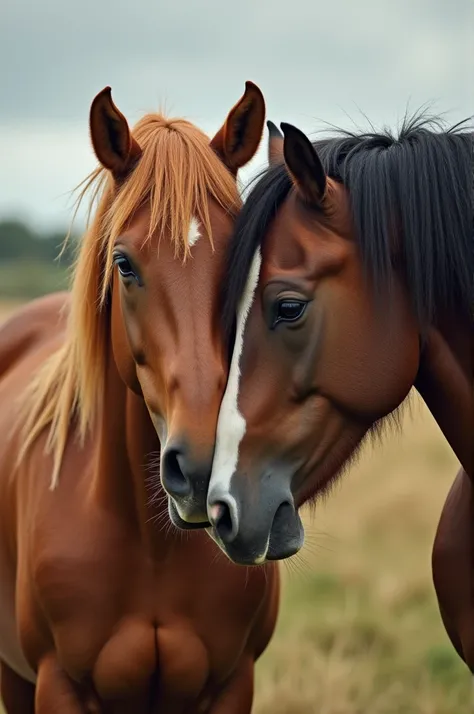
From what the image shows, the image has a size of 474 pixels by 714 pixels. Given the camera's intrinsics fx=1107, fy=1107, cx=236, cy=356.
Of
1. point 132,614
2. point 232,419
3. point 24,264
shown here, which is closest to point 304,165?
point 232,419

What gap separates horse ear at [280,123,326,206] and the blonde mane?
11.8 inches

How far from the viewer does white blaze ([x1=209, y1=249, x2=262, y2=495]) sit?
9.21 ft

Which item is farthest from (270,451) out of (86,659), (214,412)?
(86,659)

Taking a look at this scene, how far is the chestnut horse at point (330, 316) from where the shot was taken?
289 centimetres

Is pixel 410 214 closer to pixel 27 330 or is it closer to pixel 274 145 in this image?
pixel 274 145

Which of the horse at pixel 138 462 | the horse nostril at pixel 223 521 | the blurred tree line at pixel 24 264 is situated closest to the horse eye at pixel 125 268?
the horse at pixel 138 462

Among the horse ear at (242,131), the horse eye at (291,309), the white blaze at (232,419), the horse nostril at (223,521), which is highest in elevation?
the horse ear at (242,131)

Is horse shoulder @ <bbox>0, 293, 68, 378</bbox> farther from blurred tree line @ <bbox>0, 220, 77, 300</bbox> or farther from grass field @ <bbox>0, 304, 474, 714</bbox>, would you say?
blurred tree line @ <bbox>0, 220, 77, 300</bbox>

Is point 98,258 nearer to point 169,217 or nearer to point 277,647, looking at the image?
point 169,217

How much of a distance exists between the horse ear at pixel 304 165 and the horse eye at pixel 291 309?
0.30m

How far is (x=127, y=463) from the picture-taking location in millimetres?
3521

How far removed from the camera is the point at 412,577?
25.4ft

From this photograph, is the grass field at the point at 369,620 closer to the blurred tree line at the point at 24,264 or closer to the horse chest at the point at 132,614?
the horse chest at the point at 132,614

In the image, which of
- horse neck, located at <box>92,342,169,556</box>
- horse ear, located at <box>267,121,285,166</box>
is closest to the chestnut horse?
horse ear, located at <box>267,121,285,166</box>
